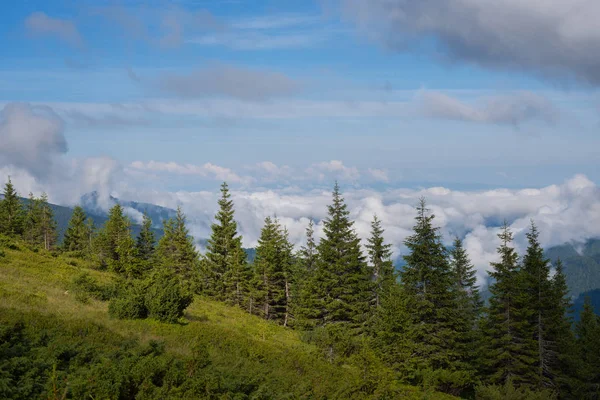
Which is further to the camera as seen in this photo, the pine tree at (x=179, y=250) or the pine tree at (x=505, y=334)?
the pine tree at (x=179, y=250)

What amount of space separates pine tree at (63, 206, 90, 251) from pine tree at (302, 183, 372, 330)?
182 feet

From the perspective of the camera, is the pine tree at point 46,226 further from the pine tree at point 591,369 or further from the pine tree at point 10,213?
the pine tree at point 591,369

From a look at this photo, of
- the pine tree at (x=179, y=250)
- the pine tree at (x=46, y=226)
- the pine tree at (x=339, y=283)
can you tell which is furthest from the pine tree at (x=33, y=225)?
the pine tree at (x=339, y=283)

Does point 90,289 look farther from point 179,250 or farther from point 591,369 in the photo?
point 179,250

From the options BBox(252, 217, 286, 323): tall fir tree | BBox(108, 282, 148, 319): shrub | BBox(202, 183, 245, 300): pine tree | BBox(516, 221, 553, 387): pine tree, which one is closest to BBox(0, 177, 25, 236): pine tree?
BBox(202, 183, 245, 300): pine tree

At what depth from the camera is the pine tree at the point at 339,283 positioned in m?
40.2

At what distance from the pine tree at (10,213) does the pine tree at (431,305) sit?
208ft

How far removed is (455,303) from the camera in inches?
1299

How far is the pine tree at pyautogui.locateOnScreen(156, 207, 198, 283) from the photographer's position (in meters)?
65.1

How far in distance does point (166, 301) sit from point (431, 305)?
19.9 metres

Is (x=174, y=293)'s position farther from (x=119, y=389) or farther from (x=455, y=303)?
(x=455, y=303)

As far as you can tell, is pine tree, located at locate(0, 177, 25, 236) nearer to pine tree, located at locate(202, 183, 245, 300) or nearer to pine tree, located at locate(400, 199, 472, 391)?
pine tree, located at locate(202, 183, 245, 300)

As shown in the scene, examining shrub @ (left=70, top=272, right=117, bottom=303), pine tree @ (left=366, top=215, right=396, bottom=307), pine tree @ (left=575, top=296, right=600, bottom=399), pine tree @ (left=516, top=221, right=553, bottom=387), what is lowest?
pine tree @ (left=575, top=296, right=600, bottom=399)

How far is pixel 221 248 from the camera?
61531 millimetres
